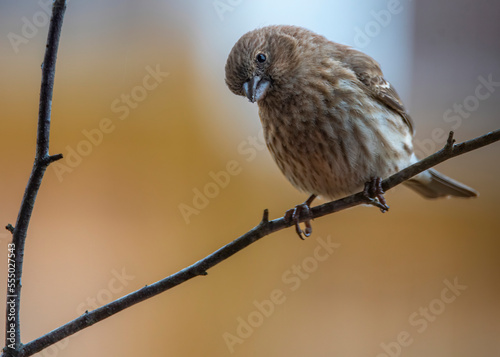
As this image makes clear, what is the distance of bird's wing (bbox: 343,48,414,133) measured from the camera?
6.97ft

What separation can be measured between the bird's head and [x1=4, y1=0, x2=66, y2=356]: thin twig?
0.76 meters

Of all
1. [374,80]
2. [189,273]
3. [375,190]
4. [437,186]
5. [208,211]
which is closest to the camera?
[189,273]

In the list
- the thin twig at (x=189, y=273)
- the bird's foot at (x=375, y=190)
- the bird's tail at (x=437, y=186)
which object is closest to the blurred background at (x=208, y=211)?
the bird's tail at (x=437, y=186)

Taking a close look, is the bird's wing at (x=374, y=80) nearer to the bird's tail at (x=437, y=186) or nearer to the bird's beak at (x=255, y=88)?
the bird's tail at (x=437, y=186)

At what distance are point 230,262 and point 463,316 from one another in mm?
1398

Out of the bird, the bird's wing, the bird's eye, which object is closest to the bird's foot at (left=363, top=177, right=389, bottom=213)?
the bird

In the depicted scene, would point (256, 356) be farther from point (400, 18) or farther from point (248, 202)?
point (400, 18)

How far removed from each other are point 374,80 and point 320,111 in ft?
1.12

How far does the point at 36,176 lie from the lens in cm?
114

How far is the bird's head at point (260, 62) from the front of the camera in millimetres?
1813

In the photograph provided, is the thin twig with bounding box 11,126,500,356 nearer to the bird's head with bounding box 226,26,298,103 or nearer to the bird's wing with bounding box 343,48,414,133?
the bird's head with bounding box 226,26,298,103

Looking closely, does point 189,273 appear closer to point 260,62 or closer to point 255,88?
point 255,88

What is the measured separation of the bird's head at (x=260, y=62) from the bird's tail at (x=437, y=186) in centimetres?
83

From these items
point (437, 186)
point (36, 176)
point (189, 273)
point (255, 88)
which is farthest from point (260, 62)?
point (437, 186)
